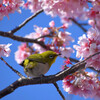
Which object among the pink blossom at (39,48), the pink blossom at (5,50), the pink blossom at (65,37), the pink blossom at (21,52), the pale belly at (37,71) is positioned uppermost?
the pink blossom at (21,52)

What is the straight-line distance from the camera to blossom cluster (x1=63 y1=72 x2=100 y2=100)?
2031 mm

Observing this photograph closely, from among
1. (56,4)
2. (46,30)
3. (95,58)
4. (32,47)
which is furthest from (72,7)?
(32,47)

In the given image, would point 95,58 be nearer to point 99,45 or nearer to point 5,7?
point 99,45

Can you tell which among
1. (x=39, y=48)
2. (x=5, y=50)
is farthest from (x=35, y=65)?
(x=39, y=48)

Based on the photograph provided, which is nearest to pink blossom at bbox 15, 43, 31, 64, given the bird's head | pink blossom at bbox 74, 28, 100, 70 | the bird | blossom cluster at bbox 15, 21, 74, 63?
blossom cluster at bbox 15, 21, 74, 63

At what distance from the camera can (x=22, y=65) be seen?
86.7 inches

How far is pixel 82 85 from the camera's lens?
205 centimetres

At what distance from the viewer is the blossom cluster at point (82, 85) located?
203 cm

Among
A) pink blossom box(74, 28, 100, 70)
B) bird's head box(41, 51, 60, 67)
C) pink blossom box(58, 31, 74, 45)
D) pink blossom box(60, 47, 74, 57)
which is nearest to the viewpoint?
pink blossom box(74, 28, 100, 70)

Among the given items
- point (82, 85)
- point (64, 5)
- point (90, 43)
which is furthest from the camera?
point (64, 5)

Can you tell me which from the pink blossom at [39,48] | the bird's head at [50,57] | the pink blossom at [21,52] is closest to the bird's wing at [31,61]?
the bird's head at [50,57]

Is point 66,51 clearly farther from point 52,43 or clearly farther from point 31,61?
point 31,61

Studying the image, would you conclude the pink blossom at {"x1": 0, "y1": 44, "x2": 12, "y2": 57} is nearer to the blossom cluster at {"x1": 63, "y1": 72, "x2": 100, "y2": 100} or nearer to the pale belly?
the pale belly

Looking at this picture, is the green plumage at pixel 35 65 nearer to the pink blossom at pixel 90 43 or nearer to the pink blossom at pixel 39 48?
the pink blossom at pixel 90 43
